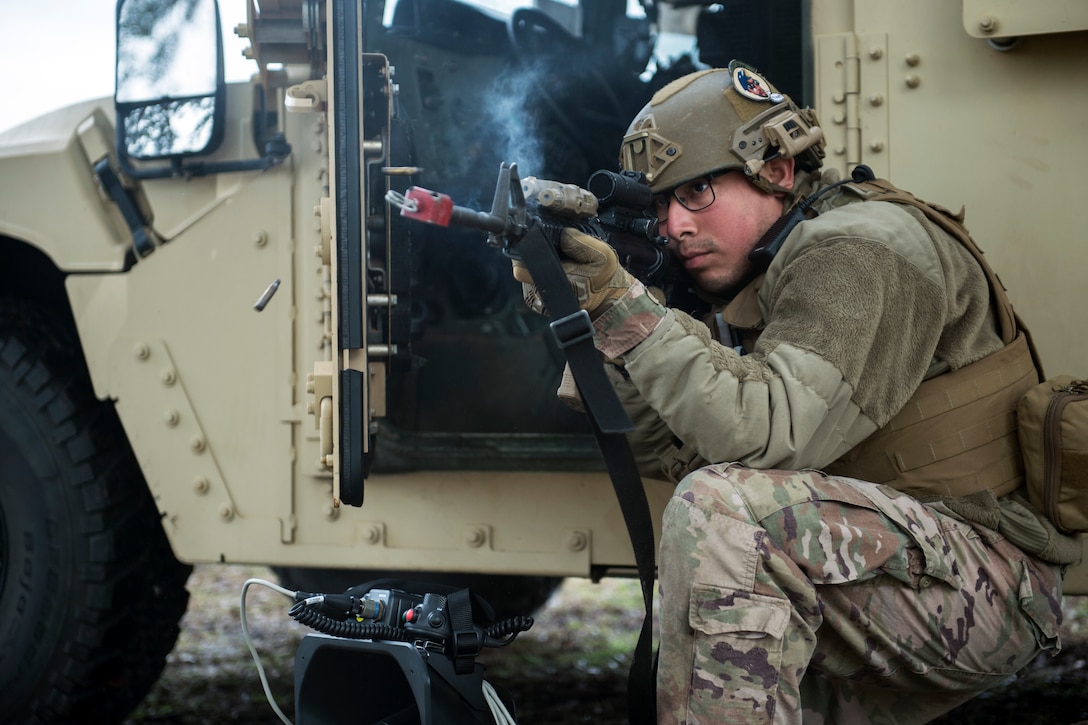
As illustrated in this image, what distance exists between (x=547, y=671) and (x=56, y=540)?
1.62 metres

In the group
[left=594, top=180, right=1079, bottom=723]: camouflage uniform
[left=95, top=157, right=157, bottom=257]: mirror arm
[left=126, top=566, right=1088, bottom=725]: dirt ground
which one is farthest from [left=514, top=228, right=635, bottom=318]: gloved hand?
[left=95, top=157, right=157, bottom=257]: mirror arm

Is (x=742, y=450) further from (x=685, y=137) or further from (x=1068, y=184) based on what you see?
(x=1068, y=184)

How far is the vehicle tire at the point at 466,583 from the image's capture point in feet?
9.16

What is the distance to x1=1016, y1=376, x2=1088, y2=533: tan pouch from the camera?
70.2 inches

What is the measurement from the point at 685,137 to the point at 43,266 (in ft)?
5.98

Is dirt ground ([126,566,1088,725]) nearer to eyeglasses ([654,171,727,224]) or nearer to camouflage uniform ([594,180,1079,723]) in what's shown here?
camouflage uniform ([594,180,1079,723])

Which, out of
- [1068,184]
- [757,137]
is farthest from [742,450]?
[1068,184]

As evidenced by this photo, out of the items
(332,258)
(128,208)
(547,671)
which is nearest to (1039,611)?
(332,258)

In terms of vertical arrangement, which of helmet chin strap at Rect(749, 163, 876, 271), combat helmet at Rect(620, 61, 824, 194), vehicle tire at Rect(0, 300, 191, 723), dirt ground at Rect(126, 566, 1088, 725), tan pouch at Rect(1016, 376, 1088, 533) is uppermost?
combat helmet at Rect(620, 61, 824, 194)

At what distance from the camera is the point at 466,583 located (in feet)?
10.1

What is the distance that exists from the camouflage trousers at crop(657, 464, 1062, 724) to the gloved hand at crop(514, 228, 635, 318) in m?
0.32

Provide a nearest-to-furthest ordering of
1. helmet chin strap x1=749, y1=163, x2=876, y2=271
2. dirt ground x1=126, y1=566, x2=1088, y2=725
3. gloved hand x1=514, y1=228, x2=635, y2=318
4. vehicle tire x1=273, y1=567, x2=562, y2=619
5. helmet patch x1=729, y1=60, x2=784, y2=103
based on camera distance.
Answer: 1. gloved hand x1=514, y1=228, x2=635, y2=318
2. helmet chin strap x1=749, y1=163, x2=876, y2=271
3. helmet patch x1=729, y1=60, x2=784, y2=103
4. vehicle tire x1=273, y1=567, x2=562, y2=619
5. dirt ground x1=126, y1=566, x2=1088, y2=725

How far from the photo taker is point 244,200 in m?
2.46

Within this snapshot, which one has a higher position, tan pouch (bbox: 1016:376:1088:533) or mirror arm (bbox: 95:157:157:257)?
mirror arm (bbox: 95:157:157:257)
